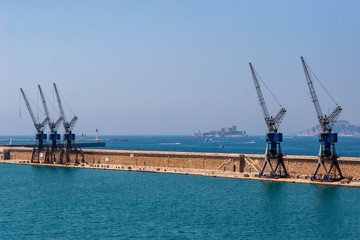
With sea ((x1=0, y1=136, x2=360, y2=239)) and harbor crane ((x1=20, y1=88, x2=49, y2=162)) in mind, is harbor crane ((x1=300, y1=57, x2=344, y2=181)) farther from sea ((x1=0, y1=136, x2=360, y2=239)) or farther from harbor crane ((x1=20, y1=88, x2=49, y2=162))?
harbor crane ((x1=20, y1=88, x2=49, y2=162))

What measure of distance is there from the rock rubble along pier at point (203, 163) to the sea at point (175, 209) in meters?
8.08

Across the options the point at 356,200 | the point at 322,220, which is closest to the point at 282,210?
the point at 322,220

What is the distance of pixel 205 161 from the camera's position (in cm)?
11369

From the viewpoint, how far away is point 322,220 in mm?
60562

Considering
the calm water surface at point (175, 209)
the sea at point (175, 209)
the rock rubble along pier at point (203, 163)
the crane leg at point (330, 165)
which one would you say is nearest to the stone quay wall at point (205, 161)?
the rock rubble along pier at point (203, 163)

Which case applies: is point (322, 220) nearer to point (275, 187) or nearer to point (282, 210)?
point (282, 210)

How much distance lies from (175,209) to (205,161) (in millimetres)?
47332

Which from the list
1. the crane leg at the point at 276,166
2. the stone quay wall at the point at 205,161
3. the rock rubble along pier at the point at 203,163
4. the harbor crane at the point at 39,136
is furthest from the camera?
the harbor crane at the point at 39,136

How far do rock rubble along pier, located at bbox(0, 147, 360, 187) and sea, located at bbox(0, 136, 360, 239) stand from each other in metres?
8.08

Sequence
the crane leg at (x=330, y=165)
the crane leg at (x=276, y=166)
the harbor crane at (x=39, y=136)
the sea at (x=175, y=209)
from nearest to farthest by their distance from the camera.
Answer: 1. the sea at (x=175, y=209)
2. the crane leg at (x=330, y=165)
3. the crane leg at (x=276, y=166)
4. the harbor crane at (x=39, y=136)

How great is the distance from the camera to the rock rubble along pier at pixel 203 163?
313 feet

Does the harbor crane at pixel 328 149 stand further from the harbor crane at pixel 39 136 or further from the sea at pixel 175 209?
the harbor crane at pixel 39 136

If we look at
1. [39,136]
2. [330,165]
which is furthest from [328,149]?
[39,136]

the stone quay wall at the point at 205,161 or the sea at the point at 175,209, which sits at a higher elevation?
the stone quay wall at the point at 205,161
